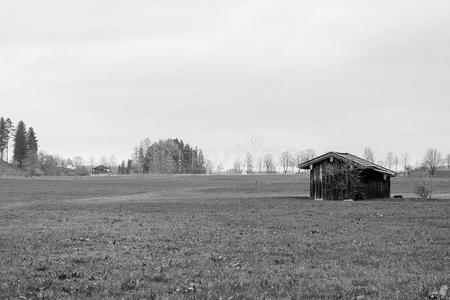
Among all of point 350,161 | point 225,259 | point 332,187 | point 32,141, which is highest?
point 32,141

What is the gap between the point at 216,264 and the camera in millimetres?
12367

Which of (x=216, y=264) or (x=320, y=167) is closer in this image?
(x=216, y=264)

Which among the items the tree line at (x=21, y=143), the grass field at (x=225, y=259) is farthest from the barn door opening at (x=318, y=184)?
the tree line at (x=21, y=143)

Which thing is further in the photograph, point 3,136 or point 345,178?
point 3,136

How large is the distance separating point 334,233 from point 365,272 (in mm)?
Result: 7449

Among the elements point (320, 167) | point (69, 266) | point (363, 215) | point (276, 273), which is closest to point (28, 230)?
point (69, 266)

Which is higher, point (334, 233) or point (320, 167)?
point (320, 167)

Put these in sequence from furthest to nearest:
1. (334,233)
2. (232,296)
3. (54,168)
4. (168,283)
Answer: (54,168)
(334,233)
(168,283)
(232,296)

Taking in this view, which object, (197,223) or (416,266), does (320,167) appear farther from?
(416,266)

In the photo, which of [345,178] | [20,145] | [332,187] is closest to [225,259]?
[345,178]

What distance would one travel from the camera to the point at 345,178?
4578 centimetres

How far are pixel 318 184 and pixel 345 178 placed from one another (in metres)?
2.76

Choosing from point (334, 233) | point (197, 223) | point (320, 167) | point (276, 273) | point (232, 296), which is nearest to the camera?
point (232, 296)

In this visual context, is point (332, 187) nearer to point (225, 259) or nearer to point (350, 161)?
point (350, 161)
